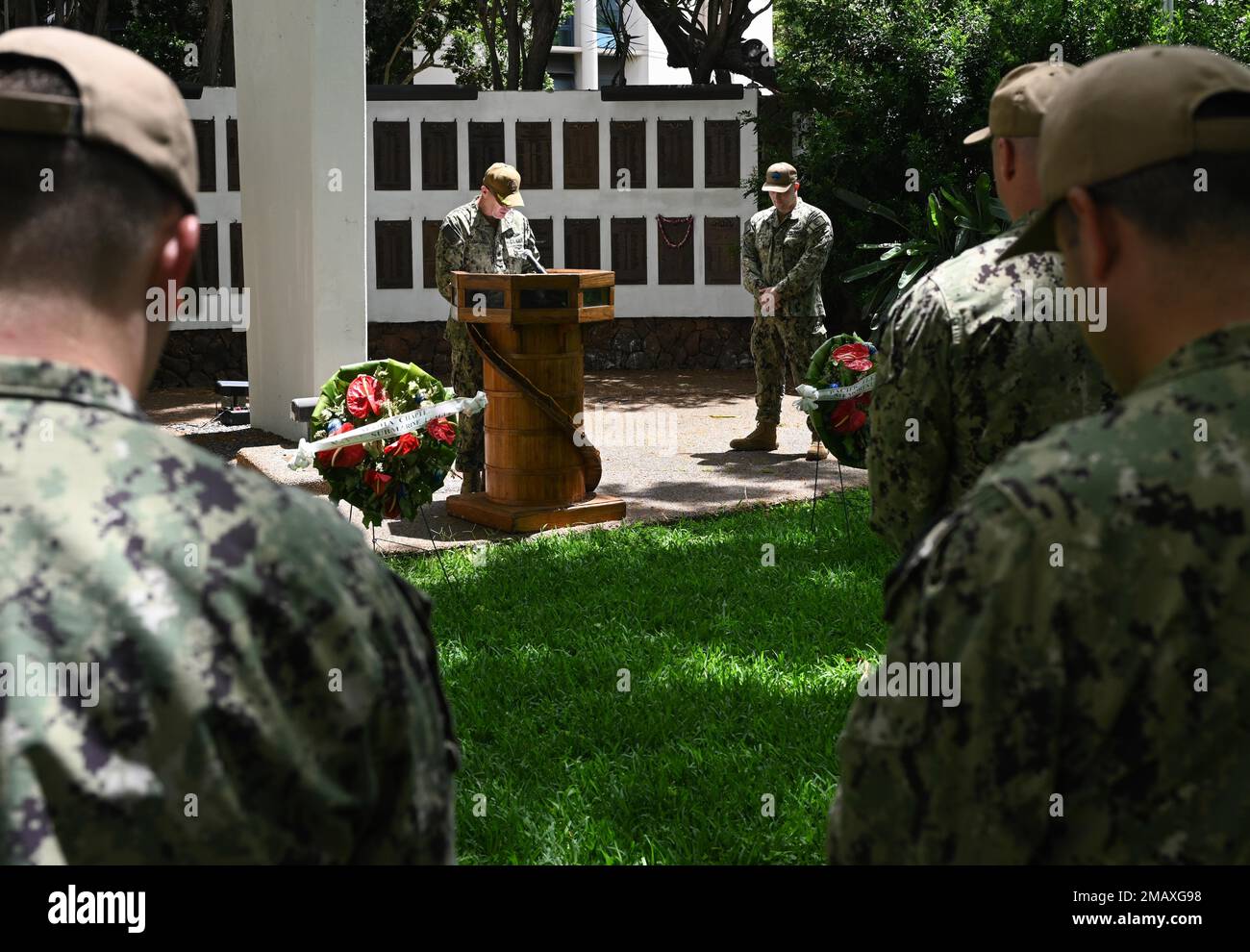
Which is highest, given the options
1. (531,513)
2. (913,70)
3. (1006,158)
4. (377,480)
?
(913,70)

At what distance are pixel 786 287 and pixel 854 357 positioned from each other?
3.58 m

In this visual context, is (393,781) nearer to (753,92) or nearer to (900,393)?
(900,393)

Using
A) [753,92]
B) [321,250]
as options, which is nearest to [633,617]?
[321,250]

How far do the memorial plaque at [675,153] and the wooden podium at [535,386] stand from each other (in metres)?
8.55

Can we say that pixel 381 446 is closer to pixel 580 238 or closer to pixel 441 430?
pixel 441 430

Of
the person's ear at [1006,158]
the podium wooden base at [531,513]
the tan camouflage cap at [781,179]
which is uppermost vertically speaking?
the tan camouflage cap at [781,179]

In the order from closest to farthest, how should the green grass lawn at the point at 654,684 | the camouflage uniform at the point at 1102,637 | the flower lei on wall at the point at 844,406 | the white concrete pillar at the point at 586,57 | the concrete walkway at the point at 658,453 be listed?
the camouflage uniform at the point at 1102,637, the green grass lawn at the point at 654,684, the flower lei on wall at the point at 844,406, the concrete walkway at the point at 658,453, the white concrete pillar at the point at 586,57

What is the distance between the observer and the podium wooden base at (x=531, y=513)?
29.2ft

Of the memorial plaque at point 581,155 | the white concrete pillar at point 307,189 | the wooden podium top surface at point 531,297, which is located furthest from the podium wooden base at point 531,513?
the memorial plaque at point 581,155

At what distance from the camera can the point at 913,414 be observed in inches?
143

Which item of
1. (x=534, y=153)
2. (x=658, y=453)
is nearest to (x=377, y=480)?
(x=658, y=453)

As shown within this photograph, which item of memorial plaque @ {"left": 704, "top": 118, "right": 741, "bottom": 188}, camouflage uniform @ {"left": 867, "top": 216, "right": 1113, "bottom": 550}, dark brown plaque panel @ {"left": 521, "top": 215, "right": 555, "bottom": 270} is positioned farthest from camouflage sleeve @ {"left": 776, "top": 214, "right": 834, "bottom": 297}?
camouflage uniform @ {"left": 867, "top": 216, "right": 1113, "bottom": 550}

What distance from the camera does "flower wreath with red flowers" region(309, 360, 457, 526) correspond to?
7.24m

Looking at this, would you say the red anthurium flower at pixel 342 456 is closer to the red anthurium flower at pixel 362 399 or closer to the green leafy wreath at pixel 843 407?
the red anthurium flower at pixel 362 399
